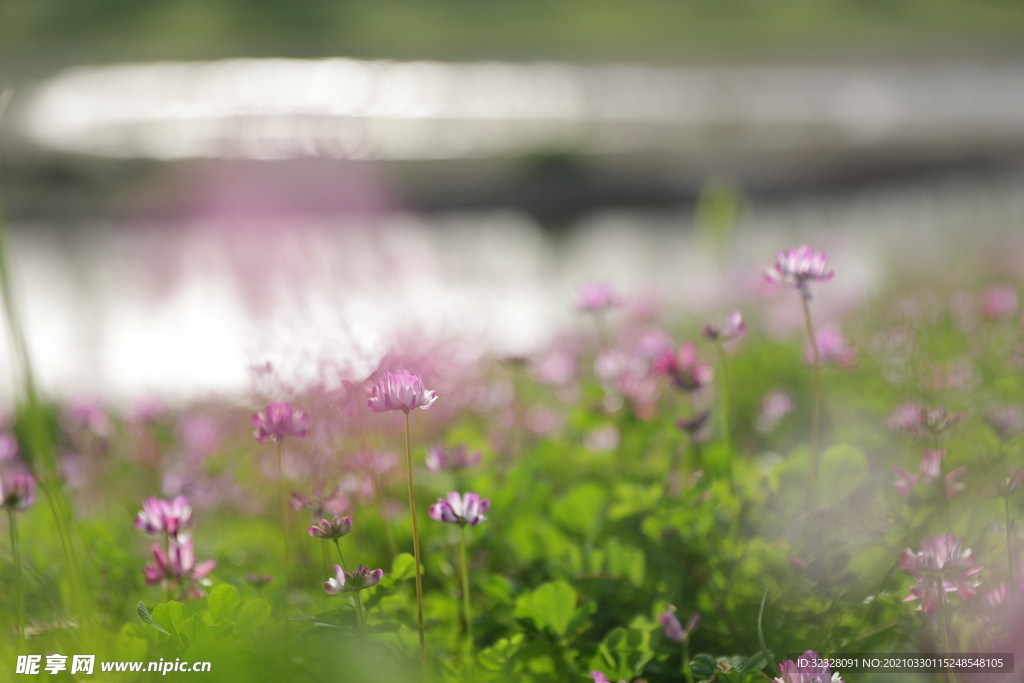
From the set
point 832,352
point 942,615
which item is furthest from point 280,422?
point 832,352

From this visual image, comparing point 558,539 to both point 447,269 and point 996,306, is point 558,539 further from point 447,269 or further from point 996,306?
point 447,269

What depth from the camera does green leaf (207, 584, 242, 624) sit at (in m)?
0.91

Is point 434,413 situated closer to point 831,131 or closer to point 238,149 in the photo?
point 238,149

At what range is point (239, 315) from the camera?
372 cm

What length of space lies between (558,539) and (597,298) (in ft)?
1.40

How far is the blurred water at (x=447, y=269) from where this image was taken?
9.54 feet

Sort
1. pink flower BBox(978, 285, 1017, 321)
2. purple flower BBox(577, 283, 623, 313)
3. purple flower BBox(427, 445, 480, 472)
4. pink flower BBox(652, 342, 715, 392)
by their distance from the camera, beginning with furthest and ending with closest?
1. pink flower BBox(978, 285, 1017, 321)
2. purple flower BBox(577, 283, 623, 313)
3. pink flower BBox(652, 342, 715, 392)
4. purple flower BBox(427, 445, 480, 472)

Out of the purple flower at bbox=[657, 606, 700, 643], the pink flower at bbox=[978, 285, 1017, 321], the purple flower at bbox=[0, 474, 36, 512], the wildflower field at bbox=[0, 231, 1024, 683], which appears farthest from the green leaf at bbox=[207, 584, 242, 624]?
the pink flower at bbox=[978, 285, 1017, 321]

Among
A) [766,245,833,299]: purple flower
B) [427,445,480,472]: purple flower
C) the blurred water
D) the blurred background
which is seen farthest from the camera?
the blurred background

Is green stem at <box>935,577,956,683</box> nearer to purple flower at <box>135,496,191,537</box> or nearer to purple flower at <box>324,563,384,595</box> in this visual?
purple flower at <box>324,563,384,595</box>

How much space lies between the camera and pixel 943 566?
2.79 ft

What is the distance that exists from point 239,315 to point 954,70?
8606mm

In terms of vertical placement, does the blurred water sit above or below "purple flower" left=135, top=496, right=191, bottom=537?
above

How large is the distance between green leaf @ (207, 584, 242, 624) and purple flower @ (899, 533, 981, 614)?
75 centimetres
